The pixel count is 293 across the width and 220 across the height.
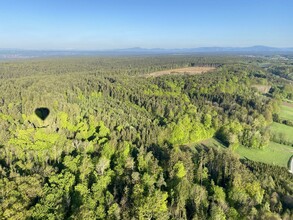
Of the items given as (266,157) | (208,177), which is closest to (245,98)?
(266,157)

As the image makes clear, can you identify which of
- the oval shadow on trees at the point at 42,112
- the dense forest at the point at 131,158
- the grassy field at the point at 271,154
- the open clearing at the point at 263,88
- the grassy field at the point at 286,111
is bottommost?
the grassy field at the point at 271,154

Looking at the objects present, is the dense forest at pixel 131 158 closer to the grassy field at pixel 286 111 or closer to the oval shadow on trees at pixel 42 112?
the oval shadow on trees at pixel 42 112

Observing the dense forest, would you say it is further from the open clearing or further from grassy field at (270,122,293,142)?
the open clearing

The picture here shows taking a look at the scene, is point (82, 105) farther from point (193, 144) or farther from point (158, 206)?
point (158, 206)

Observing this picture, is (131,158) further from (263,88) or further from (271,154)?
(263,88)

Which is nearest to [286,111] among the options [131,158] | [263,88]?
[263,88]

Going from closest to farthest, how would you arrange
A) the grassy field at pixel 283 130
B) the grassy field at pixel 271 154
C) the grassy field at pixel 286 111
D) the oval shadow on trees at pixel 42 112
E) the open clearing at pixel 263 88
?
the grassy field at pixel 271 154, the oval shadow on trees at pixel 42 112, the grassy field at pixel 283 130, the grassy field at pixel 286 111, the open clearing at pixel 263 88

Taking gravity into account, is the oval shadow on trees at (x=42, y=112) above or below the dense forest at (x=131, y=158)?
above

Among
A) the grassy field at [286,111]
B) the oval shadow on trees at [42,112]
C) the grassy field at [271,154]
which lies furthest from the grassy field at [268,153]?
the oval shadow on trees at [42,112]
